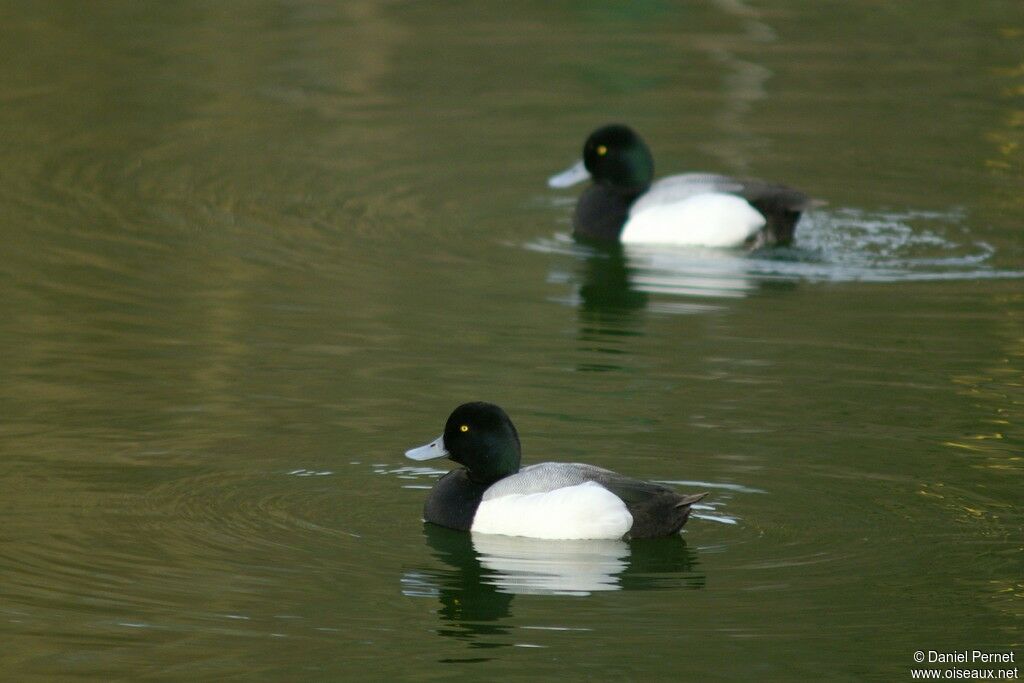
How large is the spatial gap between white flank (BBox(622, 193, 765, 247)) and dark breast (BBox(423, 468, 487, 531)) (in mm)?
6397

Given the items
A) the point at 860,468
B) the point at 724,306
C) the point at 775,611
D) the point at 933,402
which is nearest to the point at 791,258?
the point at 724,306

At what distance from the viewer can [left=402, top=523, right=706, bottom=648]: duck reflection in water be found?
810 centimetres

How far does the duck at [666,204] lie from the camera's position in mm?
15141

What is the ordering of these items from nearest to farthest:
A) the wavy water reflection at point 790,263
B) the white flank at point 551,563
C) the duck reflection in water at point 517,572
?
the duck reflection in water at point 517,572 < the white flank at point 551,563 < the wavy water reflection at point 790,263

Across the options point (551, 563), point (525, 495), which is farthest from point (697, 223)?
point (551, 563)

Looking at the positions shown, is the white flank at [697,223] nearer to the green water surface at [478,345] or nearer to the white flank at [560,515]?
the green water surface at [478,345]

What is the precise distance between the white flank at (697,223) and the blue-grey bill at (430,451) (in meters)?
6.32

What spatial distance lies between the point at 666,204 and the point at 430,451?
22.1 feet

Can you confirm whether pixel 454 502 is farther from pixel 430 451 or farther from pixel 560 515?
pixel 560 515

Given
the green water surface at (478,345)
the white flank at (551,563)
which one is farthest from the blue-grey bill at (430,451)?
the white flank at (551,563)

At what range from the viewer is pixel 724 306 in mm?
13367

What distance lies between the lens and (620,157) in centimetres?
1602

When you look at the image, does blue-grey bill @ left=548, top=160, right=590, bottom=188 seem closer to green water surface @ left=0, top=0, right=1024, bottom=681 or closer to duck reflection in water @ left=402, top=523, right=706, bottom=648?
green water surface @ left=0, top=0, right=1024, bottom=681

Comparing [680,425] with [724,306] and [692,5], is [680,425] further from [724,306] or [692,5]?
[692,5]
